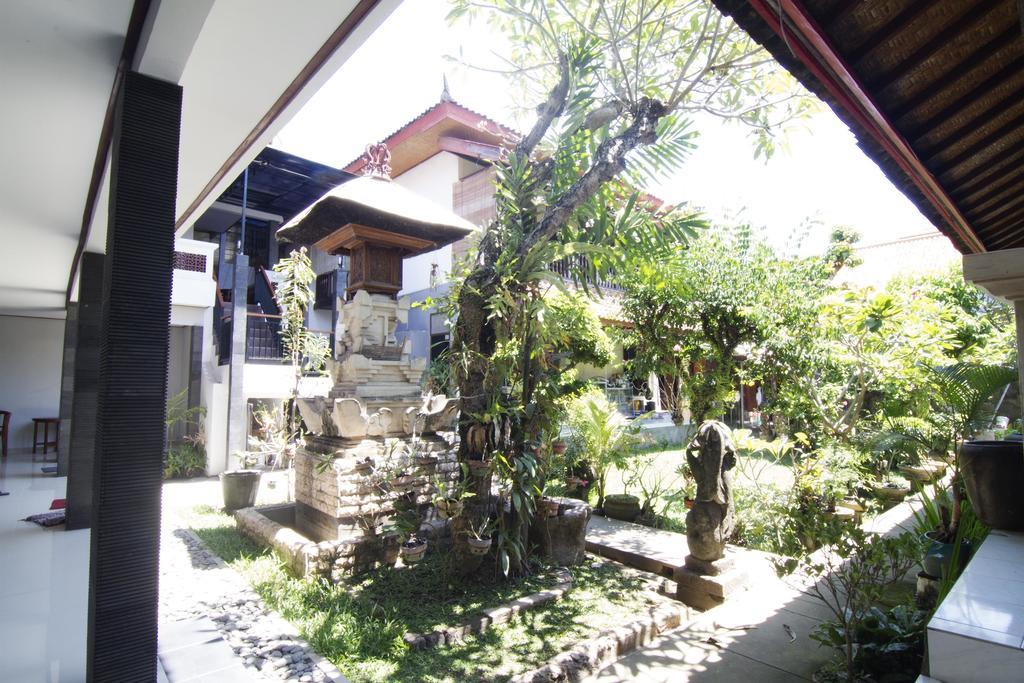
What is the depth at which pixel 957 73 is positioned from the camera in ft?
6.28

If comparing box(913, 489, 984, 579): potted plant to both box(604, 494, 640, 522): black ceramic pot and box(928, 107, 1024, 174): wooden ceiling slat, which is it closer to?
box(928, 107, 1024, 174): wooden ceiling slat

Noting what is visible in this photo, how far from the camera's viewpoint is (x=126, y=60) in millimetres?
2346

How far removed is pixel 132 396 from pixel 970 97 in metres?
3.48

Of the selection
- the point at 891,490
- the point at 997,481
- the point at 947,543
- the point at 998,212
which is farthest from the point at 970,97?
the point at 891,490

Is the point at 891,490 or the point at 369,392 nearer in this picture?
the point at 369,392

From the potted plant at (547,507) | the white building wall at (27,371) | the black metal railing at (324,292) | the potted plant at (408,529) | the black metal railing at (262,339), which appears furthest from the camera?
the black metal railing at (324,292)

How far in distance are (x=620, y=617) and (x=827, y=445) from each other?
3.96m

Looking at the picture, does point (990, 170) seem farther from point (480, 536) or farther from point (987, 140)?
point (480, 536)

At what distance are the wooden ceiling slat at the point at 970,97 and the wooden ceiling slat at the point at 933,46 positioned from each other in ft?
0.96

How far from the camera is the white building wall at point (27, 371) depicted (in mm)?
11227

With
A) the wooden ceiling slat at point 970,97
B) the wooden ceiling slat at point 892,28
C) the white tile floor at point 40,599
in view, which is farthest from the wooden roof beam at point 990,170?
the white tile floor at point 40,599

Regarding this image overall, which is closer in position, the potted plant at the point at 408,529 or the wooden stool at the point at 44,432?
the potted plant at the point at 408,529

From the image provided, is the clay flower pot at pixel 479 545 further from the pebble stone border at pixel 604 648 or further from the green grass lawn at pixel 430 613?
the pebble stone border at pixel 604 648

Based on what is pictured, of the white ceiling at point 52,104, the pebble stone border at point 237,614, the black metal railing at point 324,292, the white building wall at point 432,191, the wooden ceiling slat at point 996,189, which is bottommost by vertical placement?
the pebble stone border at point 237,614
